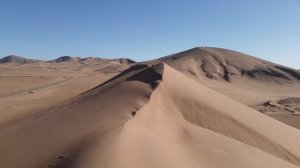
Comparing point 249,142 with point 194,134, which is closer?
point 194,134

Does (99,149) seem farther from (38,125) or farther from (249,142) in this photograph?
(249,142)

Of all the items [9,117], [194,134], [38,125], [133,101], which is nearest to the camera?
[194,134]

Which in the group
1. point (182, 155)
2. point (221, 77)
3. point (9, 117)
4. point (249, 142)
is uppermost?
point (182, 155)

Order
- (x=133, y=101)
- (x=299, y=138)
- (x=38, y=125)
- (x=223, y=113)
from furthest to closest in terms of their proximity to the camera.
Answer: (x=299, y=138) → (x=223, y=113) → (x=133, y=101) → (x=38, y=125)

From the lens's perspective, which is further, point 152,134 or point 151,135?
point 152,134

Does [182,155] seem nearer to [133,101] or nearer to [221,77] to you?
[133,101]

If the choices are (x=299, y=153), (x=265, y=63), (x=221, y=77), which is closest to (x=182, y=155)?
(x=299, y=153)

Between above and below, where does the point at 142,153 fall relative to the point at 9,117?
above
